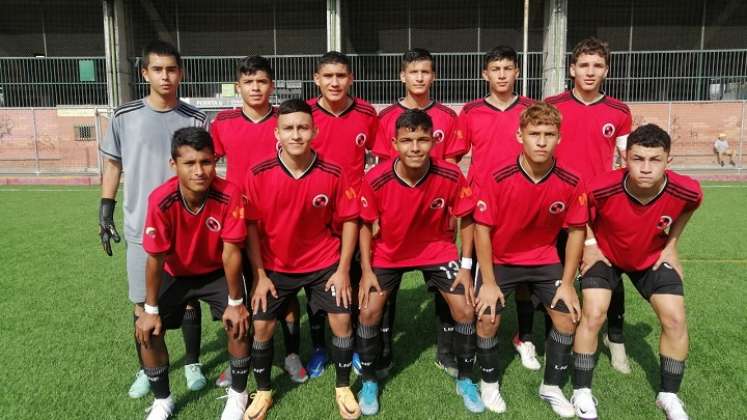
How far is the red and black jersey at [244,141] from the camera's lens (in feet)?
12.3

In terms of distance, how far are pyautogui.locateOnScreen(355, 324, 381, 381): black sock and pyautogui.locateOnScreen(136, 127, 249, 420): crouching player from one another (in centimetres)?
70

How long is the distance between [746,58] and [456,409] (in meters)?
22.9

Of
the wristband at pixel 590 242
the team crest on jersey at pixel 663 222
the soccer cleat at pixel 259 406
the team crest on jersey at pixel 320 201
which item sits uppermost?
the team crest on jersey at pixel 320 201

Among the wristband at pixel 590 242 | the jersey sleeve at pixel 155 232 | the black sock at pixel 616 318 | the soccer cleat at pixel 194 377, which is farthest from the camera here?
the black sock at pixel 616 318

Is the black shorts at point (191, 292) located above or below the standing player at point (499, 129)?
below

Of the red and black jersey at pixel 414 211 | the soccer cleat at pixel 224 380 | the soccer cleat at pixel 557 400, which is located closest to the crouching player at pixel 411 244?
the red and black jersey at pixel 414 211

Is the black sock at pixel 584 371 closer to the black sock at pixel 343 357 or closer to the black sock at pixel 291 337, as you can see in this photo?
the black sock at pixel 343 357

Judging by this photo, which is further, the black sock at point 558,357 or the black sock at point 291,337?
the black sock at point 291,337

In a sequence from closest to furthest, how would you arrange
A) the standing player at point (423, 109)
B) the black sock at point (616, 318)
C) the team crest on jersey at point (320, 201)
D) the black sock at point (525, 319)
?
1. the team crest on jersey at point (320, 201)
2. the black sock at point (616, 318)
3. the standing player at point (423, 109)
4. the black sock at point (525, 319)

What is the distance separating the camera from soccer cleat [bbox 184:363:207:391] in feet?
11.7

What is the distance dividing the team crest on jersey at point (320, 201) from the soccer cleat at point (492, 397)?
1521 mm

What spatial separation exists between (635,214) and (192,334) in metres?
3.05

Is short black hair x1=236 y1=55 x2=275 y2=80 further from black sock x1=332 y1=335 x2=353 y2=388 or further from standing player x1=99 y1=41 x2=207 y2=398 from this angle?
black sock x1=332 y1=335 x2=353 y2=388

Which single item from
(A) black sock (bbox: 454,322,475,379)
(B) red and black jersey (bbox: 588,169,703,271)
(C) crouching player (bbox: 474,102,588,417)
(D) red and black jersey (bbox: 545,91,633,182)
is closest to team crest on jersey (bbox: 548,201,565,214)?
(C) crouching player (bbox: 474,102,588,417)
